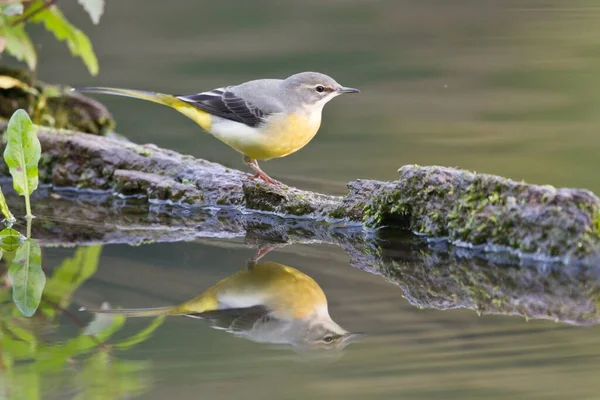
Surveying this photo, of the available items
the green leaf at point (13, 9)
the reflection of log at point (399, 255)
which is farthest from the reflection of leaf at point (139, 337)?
the green leaf at point (13, 9)

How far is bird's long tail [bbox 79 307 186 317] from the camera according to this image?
199 inches

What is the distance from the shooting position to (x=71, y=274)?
593 centimetres

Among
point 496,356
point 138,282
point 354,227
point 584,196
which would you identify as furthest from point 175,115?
point 496,356

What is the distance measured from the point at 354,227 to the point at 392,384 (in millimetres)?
2854

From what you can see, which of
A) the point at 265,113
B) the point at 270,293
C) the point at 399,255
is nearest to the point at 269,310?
the point at 270,293

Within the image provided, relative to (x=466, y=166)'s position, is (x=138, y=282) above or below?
below

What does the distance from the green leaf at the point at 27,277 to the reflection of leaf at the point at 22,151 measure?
1.46 ft

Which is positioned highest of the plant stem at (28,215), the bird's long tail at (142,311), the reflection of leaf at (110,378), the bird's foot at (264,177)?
the bird's foot at (264,177)

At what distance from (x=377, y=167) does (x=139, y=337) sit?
386cm

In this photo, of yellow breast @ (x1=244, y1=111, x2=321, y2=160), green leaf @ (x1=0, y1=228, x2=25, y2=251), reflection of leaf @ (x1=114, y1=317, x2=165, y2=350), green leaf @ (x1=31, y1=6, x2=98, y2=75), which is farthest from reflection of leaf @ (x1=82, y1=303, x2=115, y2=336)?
green leaf @ (x1=31, y1=6, x2=98, y2=75)

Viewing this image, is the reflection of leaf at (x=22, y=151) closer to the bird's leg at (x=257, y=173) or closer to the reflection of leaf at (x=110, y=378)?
the bird's leg at (x=257, y=173)

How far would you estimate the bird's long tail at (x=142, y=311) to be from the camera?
5.04 m

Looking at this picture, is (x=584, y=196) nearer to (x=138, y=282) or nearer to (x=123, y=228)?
(x=138, y=282)

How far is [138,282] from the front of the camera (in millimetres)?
5707
